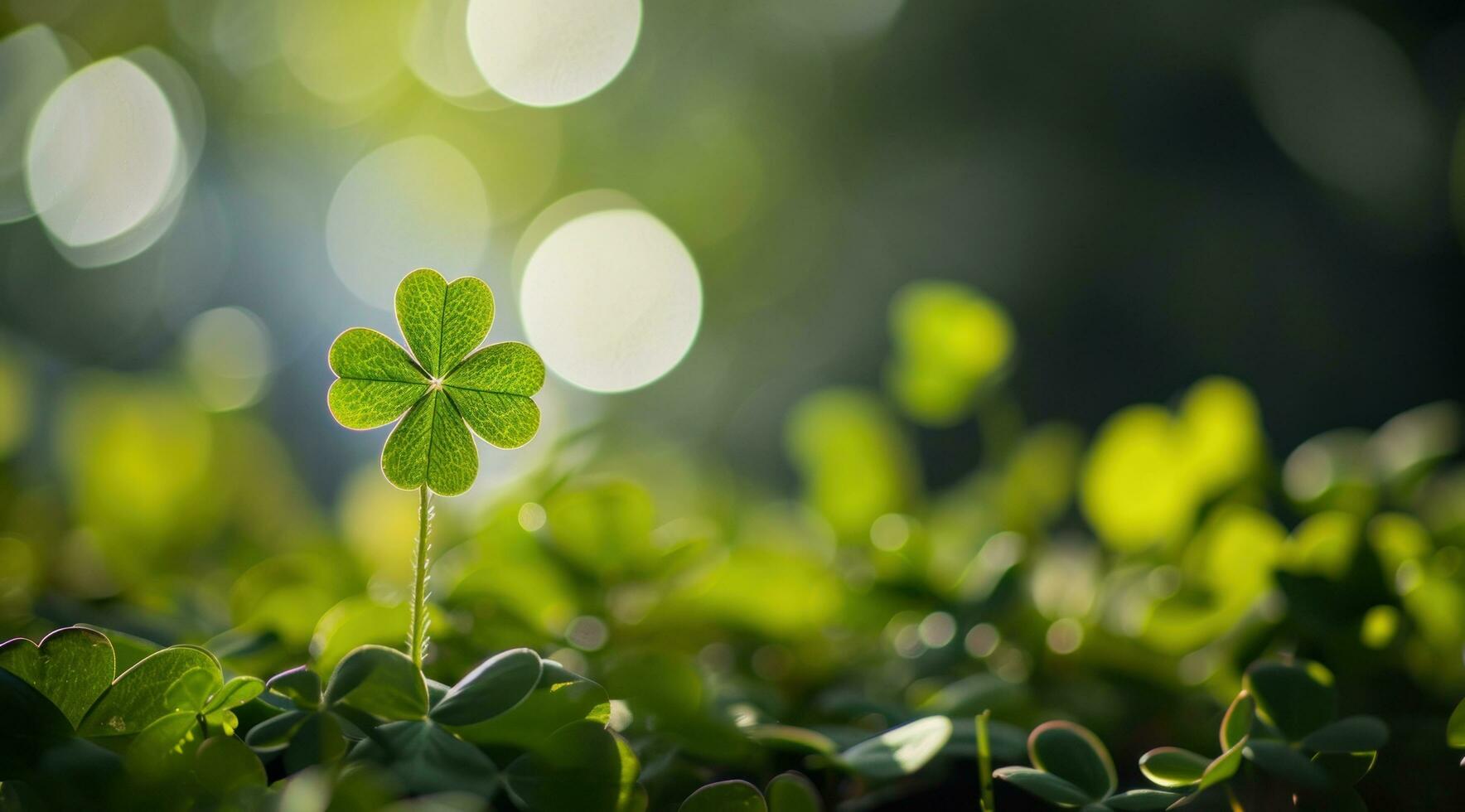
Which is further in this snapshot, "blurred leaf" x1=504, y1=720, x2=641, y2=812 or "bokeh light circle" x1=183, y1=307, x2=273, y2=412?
"bokeh light circle" x1=183, y1=307, x2=273, y2=412

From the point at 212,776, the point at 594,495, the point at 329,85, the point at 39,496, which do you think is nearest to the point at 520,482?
the point at 594,495

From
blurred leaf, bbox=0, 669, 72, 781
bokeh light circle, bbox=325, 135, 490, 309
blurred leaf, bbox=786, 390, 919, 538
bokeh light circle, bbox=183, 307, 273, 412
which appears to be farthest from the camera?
bokeh light circle, bbox=325, 135, 490, 309

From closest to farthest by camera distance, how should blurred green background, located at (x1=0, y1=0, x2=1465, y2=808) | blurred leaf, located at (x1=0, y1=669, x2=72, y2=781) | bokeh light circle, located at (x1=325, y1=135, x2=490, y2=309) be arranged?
blurred leaf, located at (x1=0, y1=669, x2=72, y2=781)
blurred green background, located at (x1=0, y1=0, x2=1465, y2=808)
bokeh light circle, located at (x1=325, y1=135, x2=490, y2=309)

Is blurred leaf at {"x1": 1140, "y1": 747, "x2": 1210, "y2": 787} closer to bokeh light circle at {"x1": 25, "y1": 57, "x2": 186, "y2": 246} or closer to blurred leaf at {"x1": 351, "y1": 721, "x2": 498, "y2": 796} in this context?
blurred leaf at {"x1": 351, "y1": 721, "x2": 498, "y2": 796}

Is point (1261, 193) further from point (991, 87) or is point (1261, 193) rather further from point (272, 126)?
point (272, 126)

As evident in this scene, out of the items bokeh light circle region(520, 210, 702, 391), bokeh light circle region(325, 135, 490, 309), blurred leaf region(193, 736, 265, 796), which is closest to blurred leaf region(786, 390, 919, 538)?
blurred leaf region(193, 736, 265, 796)
